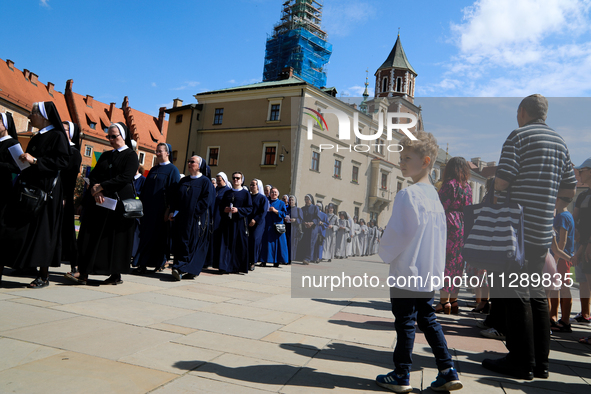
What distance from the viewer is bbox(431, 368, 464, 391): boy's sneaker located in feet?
8.72

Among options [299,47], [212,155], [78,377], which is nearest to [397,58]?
[299,47]

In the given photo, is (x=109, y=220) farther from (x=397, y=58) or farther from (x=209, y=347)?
(x=397, y=58)

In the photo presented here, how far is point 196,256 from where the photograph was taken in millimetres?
7184

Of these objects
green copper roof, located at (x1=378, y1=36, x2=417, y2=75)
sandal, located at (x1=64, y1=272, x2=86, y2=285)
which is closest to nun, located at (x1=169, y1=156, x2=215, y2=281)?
sandal, located at (x1=64, y1=272, x2=86, y2=285)

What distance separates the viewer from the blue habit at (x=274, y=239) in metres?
11.4

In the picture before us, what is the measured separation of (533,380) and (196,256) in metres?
5.20

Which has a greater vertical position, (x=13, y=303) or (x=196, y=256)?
(x=196, y=256)

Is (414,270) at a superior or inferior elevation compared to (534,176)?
inferior

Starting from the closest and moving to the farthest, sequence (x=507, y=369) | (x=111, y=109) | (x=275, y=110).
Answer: (x=507, y=369) < (x=275, y=110) < (x=111, y=109)

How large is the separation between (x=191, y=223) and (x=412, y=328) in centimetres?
507

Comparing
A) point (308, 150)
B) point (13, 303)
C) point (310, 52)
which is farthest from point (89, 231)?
point (310, 52)

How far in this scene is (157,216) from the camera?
293 inches

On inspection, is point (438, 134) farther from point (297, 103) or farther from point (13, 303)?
point (13, 303)

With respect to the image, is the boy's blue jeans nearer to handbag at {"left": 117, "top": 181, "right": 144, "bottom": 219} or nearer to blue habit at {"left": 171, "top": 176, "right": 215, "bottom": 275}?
handbag at {"left": 117, "top": 181, "right": 144, "bottom": 219}
